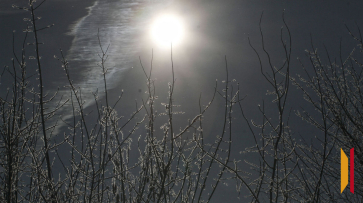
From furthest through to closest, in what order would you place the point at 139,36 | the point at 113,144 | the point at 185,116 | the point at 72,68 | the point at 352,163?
the point at 139,36, the point at 72,68, the point at 185,116, the point at 352,163, the point at 113,144

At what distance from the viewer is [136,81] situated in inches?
434

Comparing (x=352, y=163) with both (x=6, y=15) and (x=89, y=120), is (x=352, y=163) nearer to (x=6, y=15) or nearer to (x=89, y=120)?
(x=89, y=120)

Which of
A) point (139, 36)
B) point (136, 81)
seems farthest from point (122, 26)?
point (136, 81)

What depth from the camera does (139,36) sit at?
1182 centimetres

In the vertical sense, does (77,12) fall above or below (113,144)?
above

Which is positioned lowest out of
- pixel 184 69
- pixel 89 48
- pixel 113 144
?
pixel 113 144

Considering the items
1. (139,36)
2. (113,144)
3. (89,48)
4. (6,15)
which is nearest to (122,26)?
(139,36)

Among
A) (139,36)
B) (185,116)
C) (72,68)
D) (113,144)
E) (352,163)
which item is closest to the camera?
(113,144)

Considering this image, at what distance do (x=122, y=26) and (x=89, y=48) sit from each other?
1764 millimetres

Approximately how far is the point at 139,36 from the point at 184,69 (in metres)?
2.37

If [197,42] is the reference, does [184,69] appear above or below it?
below

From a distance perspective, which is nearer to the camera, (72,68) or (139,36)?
(72,68)

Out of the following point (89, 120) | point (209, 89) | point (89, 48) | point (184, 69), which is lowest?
point (89, 120)

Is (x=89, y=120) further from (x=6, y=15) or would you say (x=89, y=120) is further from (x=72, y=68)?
(x=6, y=15)
